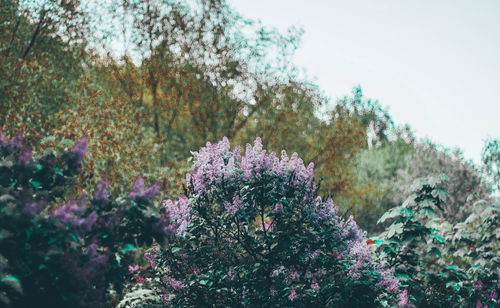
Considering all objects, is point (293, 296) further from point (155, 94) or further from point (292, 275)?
point (155, 94)

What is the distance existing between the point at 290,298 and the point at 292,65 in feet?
37.5

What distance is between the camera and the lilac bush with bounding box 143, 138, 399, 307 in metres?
4.67

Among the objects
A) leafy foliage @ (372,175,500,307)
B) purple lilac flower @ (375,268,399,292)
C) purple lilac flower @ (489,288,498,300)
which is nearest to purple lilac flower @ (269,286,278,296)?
purple lilac flower @ (375,268,399,292)

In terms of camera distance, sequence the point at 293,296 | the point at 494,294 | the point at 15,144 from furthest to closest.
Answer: the point at 494,294
the point at 293,296
the point at 15,144

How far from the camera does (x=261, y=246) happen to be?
4.82m

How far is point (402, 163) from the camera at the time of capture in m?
31.9

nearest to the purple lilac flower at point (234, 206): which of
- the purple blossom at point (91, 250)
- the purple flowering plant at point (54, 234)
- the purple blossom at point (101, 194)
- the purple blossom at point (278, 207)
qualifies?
A: the purple blossom at point (278, 207)

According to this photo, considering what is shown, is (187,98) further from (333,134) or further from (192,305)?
(192,305)

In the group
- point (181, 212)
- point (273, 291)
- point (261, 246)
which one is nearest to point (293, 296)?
point (273, 291)

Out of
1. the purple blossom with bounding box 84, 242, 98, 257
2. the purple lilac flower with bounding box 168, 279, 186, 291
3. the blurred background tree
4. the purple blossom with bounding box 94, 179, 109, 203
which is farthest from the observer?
the blurred background tree

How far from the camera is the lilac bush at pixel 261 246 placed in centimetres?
467

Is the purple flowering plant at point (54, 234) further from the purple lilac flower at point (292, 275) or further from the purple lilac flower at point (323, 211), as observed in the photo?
the purple lilac flower at point (323, 211)

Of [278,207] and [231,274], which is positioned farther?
[278,207]

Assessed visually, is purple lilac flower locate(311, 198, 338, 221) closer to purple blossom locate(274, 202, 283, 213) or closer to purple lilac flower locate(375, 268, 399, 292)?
purple blossom locate(274, 202, 283, 213)
